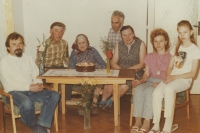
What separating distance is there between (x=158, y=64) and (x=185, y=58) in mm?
363

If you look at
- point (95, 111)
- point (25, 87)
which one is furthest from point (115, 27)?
point (25, 87)

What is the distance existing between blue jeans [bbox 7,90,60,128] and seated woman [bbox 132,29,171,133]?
94 cm

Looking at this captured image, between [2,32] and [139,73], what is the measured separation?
2395mm

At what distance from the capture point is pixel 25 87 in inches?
156

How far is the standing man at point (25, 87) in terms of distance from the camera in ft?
12.4

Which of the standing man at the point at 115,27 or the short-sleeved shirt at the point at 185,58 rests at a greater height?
the standing man at the point at 115,27

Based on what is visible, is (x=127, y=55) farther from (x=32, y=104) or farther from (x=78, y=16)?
(x=32, y=104)

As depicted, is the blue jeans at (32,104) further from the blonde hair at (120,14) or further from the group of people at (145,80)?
the blonde hair at (120,14)

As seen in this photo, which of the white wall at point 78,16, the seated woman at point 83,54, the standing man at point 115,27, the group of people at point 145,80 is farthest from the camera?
the white wall at point 78,16

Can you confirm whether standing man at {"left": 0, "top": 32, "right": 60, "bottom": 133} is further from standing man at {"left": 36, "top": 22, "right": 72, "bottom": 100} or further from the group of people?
standing man at {"left": 36, "top": 22, "right": 72, "bottom": 100}

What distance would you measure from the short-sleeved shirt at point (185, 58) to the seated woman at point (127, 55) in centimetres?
72

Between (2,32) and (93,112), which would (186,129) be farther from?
(2,32)

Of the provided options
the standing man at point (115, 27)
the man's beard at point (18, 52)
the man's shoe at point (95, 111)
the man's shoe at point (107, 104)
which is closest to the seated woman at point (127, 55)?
the man's shoe at point (107, 104)

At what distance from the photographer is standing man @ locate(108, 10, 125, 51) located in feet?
18.0
